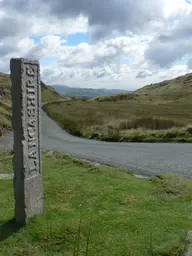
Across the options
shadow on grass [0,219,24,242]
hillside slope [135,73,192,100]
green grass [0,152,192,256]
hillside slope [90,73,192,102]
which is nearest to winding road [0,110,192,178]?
green grass [0,152,192,256]

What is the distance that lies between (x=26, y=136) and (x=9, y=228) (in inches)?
96.6

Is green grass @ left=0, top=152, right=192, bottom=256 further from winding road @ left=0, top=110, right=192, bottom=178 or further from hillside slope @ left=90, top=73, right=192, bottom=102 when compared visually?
hillside slope @ left=90, top=73, right=192, bottom=102

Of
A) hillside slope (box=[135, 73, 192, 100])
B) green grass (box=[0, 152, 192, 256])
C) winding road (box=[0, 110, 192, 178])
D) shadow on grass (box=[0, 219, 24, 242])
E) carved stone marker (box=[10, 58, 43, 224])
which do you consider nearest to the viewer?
green grass (box=[0, 152, 192, 256])

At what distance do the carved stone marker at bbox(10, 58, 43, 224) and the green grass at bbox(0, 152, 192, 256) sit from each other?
0.56 meters

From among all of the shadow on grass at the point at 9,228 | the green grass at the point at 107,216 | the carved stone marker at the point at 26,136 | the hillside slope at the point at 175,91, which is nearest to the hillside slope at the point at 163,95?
the hillside slope at the point at 175,91

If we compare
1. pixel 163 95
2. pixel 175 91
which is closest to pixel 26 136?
pixel 163 95

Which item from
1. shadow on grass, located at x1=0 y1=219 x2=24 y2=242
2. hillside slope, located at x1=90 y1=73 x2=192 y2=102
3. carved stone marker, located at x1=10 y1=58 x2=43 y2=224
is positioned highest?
hillside slope, located at x1=90 y1=73 x2=192 y2=102

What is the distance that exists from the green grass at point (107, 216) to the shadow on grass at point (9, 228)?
0.13 m

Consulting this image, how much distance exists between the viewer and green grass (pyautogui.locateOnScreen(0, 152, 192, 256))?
720 centimetres

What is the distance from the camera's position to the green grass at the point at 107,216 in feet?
23.6

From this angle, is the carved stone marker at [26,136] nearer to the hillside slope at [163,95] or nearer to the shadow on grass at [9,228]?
the shadow on grass at [9,228]

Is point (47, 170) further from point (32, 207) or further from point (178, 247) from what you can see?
point (178, 247)

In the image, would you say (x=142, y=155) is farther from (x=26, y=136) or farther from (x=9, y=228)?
(x=9, y=228)

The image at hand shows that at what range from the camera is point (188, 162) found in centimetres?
1883
